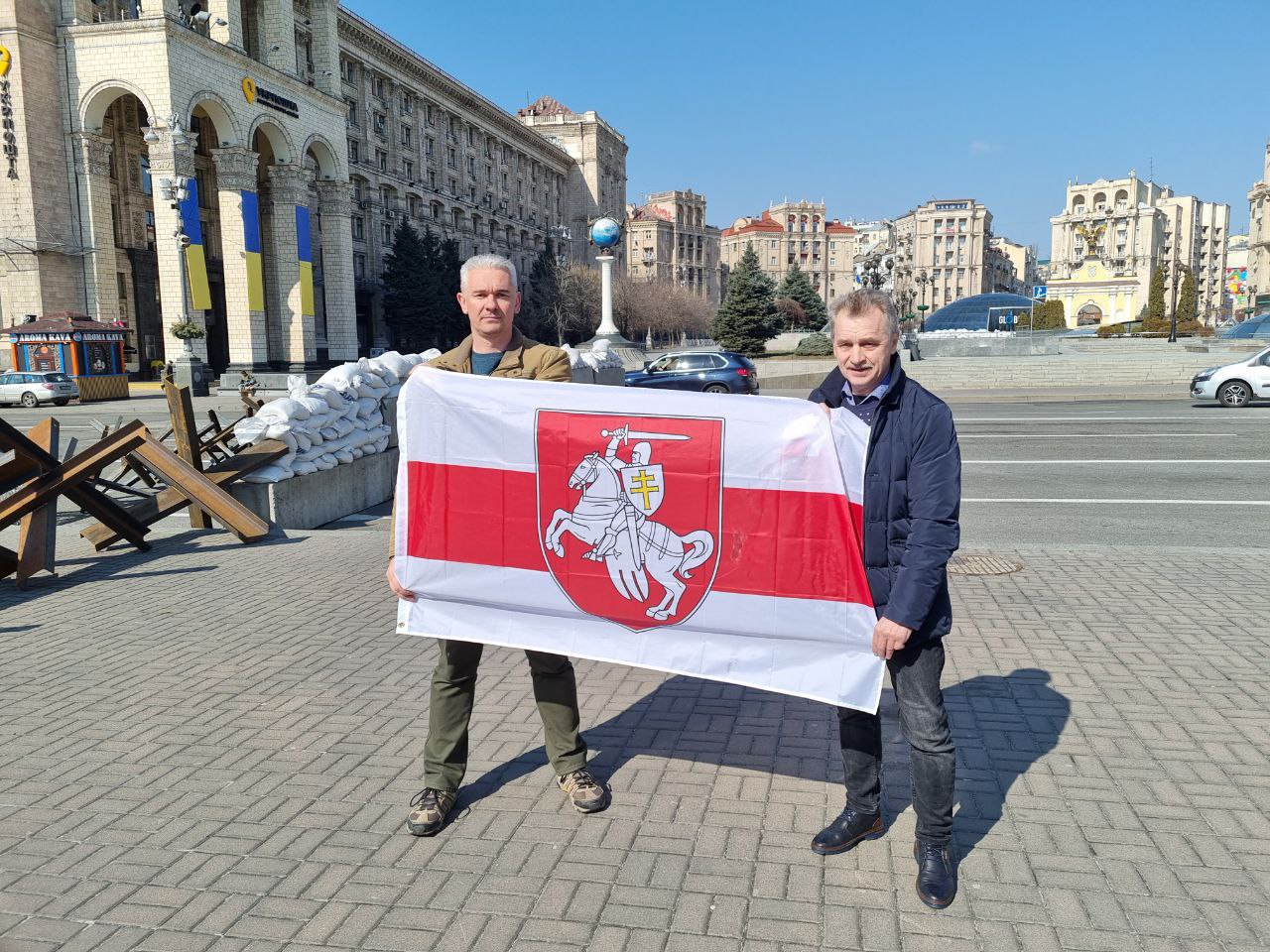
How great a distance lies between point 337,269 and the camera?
5169cm

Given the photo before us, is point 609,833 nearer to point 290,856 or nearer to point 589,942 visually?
point 589,942

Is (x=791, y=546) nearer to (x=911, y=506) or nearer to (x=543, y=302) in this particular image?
(x=911, y=506)

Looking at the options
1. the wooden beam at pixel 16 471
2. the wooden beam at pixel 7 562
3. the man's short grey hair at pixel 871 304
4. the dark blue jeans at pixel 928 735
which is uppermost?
the man's short grey hair at pixel 871 304

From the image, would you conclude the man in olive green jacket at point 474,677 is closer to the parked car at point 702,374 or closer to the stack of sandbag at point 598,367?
the stack of sandbag at point 598,367

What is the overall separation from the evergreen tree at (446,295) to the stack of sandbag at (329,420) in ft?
169

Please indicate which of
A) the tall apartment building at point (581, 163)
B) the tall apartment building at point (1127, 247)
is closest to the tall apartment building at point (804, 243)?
the tall apartment building at point (1127, 247)

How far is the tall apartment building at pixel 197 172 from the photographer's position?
123 ft

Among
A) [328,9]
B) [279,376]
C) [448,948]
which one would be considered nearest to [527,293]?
[328,9]

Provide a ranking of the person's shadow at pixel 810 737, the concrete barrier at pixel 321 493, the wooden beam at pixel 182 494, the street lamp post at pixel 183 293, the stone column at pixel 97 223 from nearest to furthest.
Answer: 1. the person's shadow at pixel 810 737
2. the wooden beam at pixel 182 494
3. the concrete barrier at pixel 321 493
4. the street lamp post at pixel 183 293
5. the stone column at pixel 97 223

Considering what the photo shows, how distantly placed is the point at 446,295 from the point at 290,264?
18.1 meters

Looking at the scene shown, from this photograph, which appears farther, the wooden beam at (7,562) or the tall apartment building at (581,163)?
the tall apartment building at (581,163)

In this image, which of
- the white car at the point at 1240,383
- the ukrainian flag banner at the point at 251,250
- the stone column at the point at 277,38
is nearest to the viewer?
the white car at the point at 1240,383

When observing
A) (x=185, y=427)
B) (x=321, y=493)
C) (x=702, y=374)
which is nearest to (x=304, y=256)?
(x=702, y=374)

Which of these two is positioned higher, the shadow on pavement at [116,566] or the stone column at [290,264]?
the stone column at [290,264]
